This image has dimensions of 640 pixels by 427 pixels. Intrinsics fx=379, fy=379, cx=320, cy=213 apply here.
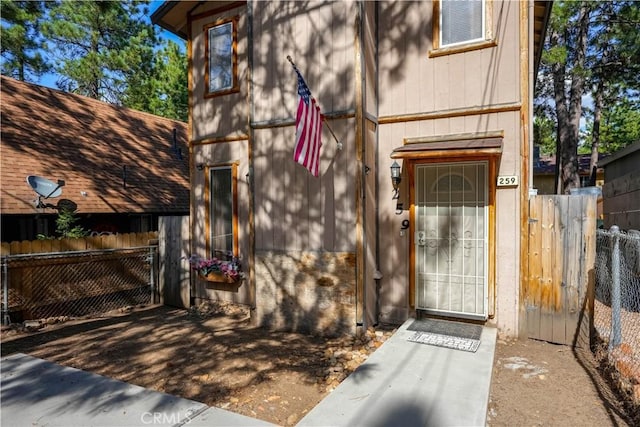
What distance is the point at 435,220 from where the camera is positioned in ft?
17.6

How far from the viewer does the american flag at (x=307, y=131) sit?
4617 mm

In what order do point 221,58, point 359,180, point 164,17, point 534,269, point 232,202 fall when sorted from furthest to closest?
point 164,17 < point 221,58 < point 232,202 < point 359,180 < point 534,269

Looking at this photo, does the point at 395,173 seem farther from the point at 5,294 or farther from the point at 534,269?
the point at 5,294

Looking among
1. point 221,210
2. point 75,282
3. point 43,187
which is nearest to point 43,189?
point 43,187

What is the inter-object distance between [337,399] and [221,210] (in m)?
4.43

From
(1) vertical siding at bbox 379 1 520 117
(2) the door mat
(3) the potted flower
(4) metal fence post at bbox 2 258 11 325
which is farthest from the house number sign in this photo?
(4) metal fence post at bbox 2 258 11 325

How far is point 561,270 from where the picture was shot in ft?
15.4

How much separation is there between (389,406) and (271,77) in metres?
4.77

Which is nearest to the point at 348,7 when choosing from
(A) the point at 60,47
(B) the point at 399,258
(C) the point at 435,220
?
(C) the point at 435,220

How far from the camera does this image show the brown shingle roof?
26.0 ft

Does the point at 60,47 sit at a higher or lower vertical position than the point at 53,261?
higher

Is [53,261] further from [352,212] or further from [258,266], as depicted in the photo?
[352,212]

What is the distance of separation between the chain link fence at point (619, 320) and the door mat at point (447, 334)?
1.29 meters

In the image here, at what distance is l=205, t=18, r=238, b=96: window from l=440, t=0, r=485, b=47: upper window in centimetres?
354
